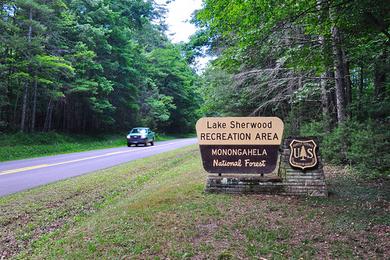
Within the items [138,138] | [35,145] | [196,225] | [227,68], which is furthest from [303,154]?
[138,138]

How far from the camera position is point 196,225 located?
195 inches

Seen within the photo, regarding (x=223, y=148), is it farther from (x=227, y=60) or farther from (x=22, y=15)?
(x=22, y=15)

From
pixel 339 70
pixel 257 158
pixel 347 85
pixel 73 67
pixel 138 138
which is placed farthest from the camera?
pixel 138 138

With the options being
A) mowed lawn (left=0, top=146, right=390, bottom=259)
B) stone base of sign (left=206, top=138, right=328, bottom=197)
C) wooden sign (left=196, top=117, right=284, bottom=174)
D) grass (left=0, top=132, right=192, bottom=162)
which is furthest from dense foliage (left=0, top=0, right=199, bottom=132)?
stone base of sign (left=206, top=138, right=328, bottom=197)

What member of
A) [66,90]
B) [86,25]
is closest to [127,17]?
[86,25]

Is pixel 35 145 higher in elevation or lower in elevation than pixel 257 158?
higher

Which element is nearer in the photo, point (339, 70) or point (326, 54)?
point (326, 54)

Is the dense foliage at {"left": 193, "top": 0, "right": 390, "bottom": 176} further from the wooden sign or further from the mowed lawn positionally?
the wooden sign

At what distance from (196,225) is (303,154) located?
9.61ft

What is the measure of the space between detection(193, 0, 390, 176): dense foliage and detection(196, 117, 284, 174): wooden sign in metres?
1.96

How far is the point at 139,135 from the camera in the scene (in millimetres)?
25531

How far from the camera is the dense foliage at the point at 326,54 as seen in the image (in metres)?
6.71

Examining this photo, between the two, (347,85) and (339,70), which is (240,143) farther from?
(347,85)

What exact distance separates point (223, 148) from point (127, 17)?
3123 centimetres
